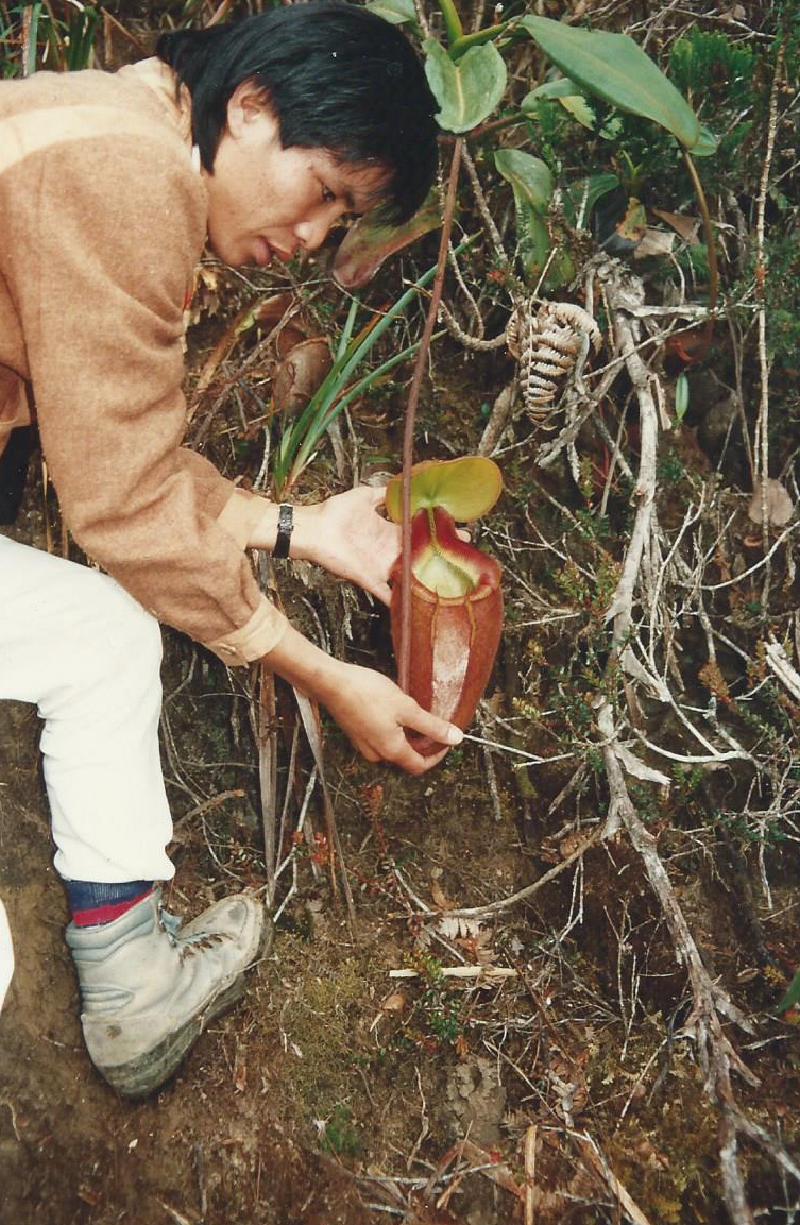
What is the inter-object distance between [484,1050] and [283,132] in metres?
1.56

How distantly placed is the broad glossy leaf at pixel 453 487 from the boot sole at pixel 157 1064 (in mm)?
955

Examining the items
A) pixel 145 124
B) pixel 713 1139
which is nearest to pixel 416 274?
pixel 145 124

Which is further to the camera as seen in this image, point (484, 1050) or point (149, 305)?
point (484, 1050)

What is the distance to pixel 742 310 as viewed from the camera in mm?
1990

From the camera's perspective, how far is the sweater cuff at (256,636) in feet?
4.68

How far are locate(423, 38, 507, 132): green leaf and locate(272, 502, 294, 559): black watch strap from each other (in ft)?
2.41

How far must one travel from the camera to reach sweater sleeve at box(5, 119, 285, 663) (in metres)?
1.10

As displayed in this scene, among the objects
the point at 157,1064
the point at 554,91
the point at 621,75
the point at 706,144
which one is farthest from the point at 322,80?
the point at 157,1064

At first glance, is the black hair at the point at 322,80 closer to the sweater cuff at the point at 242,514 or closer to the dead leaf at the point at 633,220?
the sweater cuff at the point at 242,514

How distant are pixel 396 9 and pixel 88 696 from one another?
155cm

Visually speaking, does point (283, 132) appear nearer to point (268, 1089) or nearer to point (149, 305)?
point (149, 305)

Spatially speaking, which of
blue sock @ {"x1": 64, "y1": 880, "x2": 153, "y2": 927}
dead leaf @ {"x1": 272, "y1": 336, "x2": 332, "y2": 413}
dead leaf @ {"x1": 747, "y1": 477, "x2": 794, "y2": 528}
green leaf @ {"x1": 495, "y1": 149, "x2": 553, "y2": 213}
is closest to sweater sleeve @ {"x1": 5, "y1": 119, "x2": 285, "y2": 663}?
blue sock @ {"x1": 64, "y1": 880, "x2": 153, "y2": 927}

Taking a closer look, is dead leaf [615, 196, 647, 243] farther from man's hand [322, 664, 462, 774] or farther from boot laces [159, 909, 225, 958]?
boot laces [159, 909, 225, 958]

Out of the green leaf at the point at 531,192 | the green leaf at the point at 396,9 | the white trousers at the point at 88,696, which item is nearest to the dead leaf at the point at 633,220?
the green leaf at the point at 531,192
